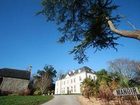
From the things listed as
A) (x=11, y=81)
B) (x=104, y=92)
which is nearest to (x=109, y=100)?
(x=104, y=92)

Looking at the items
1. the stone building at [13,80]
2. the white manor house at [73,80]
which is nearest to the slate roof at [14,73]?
the stone building at [13,80]

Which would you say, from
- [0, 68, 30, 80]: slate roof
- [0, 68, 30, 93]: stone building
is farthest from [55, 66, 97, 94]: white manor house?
[0, 68, 30, 93]: stone building

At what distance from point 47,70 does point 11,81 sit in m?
A: 29.0

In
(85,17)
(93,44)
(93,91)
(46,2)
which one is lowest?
(93,91)

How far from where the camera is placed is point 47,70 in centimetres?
7775

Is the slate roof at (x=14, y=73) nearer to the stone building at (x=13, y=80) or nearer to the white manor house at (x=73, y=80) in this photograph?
the stone building at (x=13, y=80)

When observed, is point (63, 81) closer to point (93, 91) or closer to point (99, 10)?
point (93, 91)

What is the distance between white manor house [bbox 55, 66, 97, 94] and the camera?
6994 cm

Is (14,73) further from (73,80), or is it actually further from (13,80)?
(73,80)

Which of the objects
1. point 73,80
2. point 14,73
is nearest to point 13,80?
point 14,73

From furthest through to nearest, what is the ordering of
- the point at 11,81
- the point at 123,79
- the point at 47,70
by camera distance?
the point at 47,70 → the point at 11,81 → the point at 123,79

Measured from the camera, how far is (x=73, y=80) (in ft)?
250

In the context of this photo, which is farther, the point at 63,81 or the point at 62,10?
the point at 63,81

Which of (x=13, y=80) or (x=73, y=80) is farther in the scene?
(x=73, y=80)
